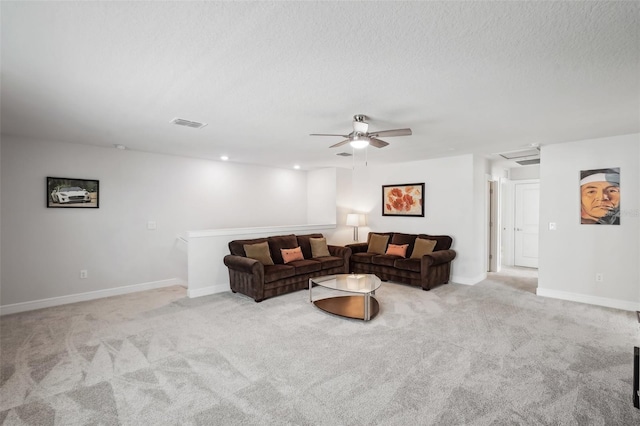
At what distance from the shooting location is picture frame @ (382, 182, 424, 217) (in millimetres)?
6293

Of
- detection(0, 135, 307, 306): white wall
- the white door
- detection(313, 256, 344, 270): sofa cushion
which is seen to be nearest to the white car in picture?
detection(0, 135, 307, 306): white wall

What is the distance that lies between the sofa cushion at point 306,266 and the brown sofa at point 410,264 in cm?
106

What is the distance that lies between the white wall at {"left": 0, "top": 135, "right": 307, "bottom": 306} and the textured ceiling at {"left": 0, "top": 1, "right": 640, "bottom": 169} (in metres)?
0.83

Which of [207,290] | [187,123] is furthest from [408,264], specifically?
[187,123]

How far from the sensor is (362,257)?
19.7 feet

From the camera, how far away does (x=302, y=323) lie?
12.1ft

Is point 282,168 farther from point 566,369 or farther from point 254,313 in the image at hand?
point 566,369

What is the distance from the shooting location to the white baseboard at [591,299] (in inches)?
163

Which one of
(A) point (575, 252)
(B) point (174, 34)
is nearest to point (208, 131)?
(B) point (174, 34)

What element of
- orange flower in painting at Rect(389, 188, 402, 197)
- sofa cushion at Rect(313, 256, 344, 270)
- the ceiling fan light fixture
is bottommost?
sofa cushion at Rect(313, 256, 344, 270)

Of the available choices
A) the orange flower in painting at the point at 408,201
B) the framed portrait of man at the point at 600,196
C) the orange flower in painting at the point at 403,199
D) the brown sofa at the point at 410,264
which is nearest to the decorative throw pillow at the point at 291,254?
the brown sofa at the point at 410,264

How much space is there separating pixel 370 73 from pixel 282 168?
515 cm

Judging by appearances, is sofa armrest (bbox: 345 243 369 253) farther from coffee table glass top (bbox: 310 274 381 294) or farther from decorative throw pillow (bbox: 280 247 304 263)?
coffee table glass top (bbox: 310 274 381 294)

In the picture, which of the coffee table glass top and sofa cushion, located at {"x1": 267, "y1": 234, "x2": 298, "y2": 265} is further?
sofa cushion, located at {"x1": 267, "y1": 234, "x2": 298, "y2": 265}
